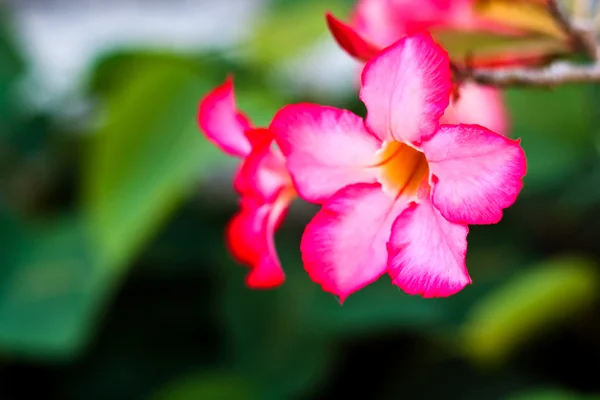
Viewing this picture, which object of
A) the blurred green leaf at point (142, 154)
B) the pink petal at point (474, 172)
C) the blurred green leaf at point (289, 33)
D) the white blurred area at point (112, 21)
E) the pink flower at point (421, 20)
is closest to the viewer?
the pink petal at point (474, 172)

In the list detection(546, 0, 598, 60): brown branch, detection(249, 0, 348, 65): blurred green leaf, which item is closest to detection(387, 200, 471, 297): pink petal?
detection(546, 0, 598, 60): brown branch

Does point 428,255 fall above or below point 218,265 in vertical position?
above

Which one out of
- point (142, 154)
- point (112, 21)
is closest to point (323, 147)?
point (142, 154)

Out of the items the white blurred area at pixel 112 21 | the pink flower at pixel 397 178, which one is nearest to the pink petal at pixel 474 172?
the pink flower at pixel 397 178

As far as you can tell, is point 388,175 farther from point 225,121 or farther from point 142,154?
point 142,154

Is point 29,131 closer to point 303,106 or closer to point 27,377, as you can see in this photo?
point 27,377

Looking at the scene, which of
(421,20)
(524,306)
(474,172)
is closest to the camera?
(474,172)

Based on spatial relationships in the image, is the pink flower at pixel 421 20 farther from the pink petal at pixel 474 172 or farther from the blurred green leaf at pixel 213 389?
the blurred green leaf at pixel 213 389
